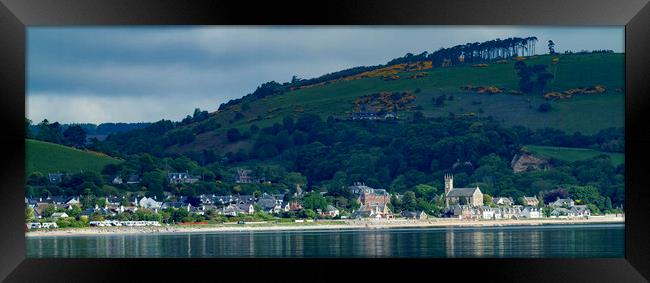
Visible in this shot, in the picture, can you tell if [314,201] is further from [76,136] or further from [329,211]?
[76,136]

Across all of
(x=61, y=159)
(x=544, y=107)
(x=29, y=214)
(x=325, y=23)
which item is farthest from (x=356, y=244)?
(x=325, y=23)

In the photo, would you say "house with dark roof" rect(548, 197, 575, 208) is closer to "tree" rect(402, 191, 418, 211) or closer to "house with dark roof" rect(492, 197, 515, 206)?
"house with dark roof" rect(492, 197, 515, 206)

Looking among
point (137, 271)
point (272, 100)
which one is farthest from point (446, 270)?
point (272, 100)

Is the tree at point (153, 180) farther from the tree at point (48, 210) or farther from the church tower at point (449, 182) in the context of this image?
the church tower at point (449, 182)

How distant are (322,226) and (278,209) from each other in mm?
1840

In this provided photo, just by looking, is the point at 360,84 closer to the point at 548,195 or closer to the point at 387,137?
the point at 387,137

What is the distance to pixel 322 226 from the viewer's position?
35.9m

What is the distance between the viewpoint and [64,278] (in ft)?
18.7

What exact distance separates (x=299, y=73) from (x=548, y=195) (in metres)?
12.9

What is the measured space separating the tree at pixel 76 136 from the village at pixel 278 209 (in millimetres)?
2368

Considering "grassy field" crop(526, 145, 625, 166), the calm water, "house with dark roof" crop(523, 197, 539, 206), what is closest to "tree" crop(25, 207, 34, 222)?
the calm water

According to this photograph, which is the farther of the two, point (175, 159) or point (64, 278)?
point (175, 159)

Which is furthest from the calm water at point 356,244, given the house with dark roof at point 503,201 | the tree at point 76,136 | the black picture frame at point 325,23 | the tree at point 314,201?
the black picture frame at point 325,23

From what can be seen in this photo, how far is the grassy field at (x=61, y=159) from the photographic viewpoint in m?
40.0
